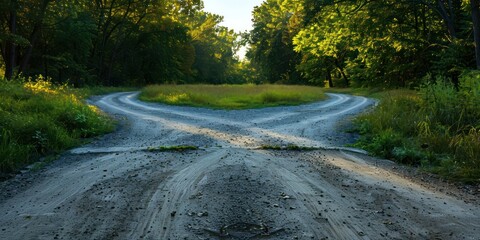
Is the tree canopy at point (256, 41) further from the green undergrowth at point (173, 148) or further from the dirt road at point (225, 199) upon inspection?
the dirt road at point (225, 199)

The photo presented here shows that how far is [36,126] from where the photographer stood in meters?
8.02

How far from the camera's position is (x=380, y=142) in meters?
8.25

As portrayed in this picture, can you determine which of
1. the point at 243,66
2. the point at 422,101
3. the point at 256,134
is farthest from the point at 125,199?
the point at 243,66

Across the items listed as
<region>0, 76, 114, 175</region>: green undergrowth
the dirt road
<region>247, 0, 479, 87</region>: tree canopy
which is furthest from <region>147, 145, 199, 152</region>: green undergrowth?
<region>247, 0, 479, 87</region>: tree canopy

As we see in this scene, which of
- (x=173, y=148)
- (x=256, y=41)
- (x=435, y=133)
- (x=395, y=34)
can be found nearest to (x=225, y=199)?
(x=173, y=148)

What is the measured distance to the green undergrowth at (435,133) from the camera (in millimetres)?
6643

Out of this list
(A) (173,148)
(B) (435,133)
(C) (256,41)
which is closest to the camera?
(A) (173,148)

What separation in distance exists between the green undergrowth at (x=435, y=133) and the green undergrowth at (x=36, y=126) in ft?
21.7

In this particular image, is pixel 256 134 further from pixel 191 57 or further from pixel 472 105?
pixel 191 57

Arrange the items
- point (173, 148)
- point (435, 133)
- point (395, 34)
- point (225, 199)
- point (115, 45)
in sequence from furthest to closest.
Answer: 1. point (115, 45)
2. point (395, 34)
3. point (435, 133)
4. point (173, 148)
5. point (225, 199)

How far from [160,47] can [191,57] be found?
919 centimetres

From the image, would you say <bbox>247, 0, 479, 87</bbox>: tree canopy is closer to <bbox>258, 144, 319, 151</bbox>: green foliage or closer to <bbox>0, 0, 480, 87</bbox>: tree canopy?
<bbox>0, 0, 480, 87</bbox>: tree canopy

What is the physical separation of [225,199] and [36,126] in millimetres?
5305

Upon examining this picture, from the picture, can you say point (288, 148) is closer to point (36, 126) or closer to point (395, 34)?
point (36, 126)
